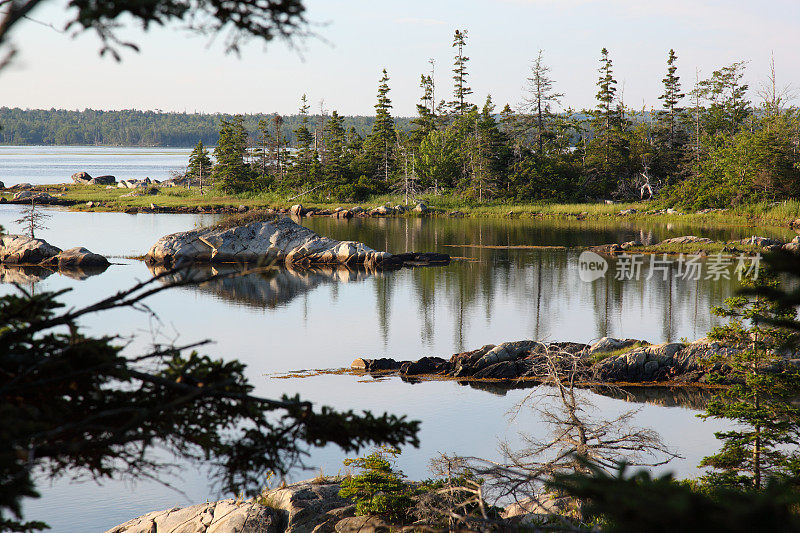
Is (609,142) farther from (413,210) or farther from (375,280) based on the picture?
(375,280)

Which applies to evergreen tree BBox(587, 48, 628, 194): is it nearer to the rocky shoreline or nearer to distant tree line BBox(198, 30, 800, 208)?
distant tree line BBox(198, 30, 800, 208)

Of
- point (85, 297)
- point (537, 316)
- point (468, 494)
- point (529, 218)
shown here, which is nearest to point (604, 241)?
point (529, 218)

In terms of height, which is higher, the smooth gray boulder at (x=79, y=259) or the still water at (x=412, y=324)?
the smooth gray boulder at (x=79, y=259)

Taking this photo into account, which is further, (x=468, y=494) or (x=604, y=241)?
(x=604, y=241)

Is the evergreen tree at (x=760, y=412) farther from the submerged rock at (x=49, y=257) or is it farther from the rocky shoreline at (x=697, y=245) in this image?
the submerged rock at (x=49, y=257)

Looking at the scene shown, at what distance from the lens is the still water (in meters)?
13.9

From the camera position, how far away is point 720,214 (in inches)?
2259

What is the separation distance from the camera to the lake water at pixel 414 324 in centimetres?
1386

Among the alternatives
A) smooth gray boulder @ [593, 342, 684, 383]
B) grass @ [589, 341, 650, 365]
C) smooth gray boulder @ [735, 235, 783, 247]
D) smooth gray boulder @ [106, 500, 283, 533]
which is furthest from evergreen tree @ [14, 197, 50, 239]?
smooth gray boulder @ [735, 235, 783, 247]

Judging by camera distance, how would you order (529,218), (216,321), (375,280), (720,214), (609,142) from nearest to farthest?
(216,321), (375,280), (720,214), (529,218), (609,142)

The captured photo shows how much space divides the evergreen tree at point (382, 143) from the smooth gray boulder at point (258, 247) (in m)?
38.6

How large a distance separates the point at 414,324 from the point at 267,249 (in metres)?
16.5

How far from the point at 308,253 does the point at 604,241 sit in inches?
737

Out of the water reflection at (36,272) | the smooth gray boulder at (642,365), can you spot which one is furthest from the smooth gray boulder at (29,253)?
the smooth gray boulder at (642,365)
